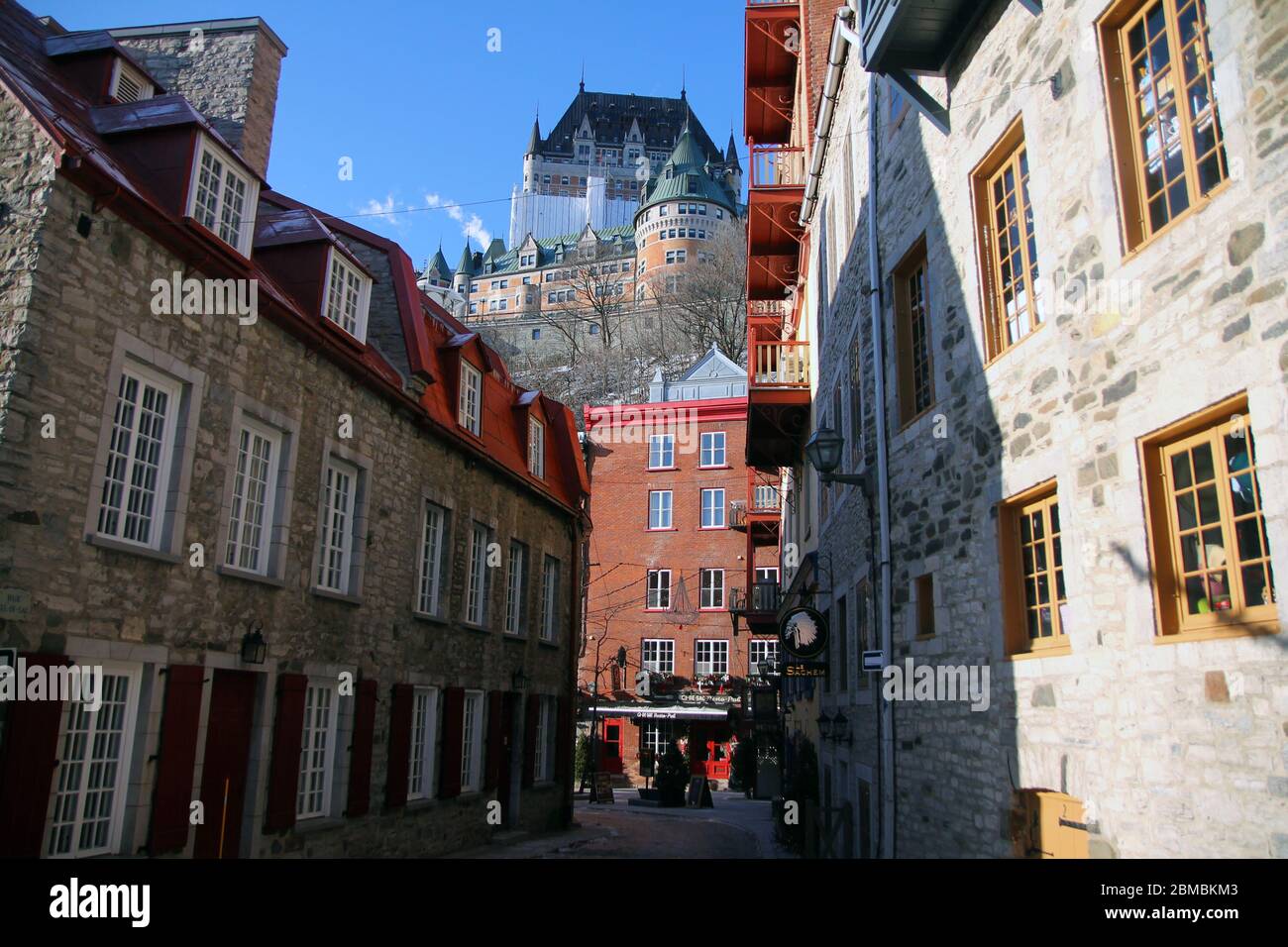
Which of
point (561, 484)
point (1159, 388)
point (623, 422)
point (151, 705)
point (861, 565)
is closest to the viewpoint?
point (1159, 388)

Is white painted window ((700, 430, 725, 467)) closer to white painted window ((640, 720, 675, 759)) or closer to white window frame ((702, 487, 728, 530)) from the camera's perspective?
white window frame ((702, 487, 728, 530))

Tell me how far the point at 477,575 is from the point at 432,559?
158 cm

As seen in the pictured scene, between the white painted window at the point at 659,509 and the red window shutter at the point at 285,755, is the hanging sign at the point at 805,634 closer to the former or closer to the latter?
the red window shutter at the point at 285,755

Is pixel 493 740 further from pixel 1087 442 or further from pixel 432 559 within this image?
pixel 1087 442

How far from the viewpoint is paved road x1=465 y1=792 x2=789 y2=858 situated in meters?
15.0

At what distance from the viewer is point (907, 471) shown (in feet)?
30.5

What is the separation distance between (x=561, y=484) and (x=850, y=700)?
33.8ft

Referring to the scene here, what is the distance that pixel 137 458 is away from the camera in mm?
8383

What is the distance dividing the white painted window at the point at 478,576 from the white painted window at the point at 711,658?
2088 centimetres

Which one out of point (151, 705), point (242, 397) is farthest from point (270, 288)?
point (151, 705)

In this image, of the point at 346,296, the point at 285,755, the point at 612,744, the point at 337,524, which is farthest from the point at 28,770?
the point at 612,744

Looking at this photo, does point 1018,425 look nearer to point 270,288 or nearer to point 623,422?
point 270,288

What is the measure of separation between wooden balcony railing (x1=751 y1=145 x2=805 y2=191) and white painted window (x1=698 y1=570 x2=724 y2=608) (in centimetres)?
1838
